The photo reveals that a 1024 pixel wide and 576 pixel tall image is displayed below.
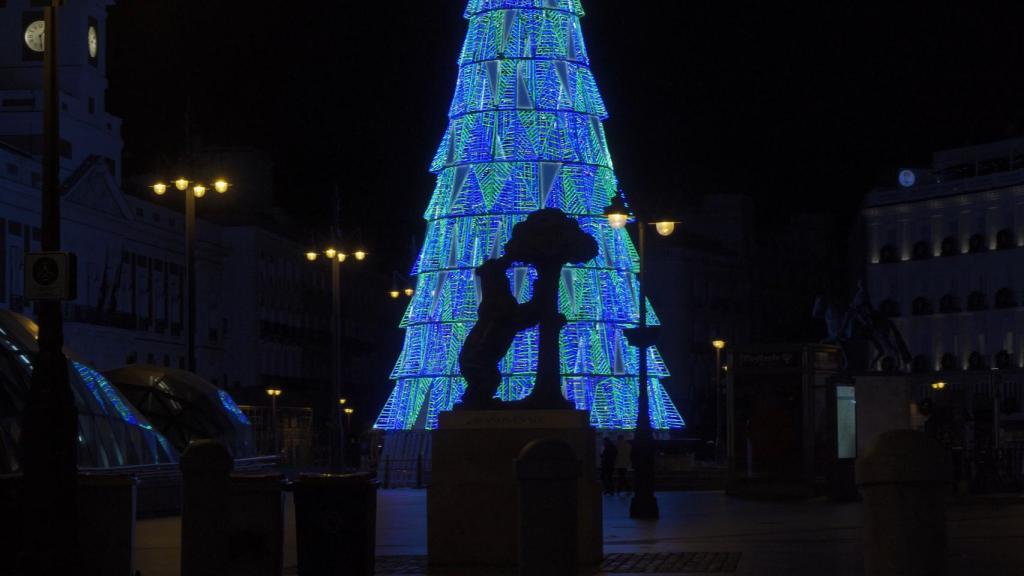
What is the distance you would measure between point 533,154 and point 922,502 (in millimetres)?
44849

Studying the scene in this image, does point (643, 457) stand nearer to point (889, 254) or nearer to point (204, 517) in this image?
point (204, 517)

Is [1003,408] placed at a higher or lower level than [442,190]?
lower

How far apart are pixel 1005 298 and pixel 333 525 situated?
80.9m

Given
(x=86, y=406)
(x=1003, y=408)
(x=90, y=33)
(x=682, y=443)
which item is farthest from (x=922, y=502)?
(x=1003, y=408)

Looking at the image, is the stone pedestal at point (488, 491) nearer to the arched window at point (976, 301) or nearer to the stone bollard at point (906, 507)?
the stone bollard at point (906, 507)

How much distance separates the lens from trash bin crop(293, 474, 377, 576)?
1819 centimetres

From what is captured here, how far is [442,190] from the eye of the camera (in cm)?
5888

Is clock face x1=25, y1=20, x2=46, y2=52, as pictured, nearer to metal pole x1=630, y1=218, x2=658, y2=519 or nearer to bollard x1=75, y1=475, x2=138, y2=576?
metal pole x1=630, y1=218, x2=658, y2=519

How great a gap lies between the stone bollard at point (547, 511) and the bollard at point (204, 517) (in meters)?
4.90

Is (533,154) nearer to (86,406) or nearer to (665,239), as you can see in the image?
(86,406)

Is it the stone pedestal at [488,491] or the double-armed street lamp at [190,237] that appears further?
the double-armed street lamp at [190,237]

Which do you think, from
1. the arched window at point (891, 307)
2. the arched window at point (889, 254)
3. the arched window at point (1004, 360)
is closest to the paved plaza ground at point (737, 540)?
the arched window at point (1004, 360)

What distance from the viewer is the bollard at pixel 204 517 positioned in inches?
749

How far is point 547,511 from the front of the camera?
583 inches
